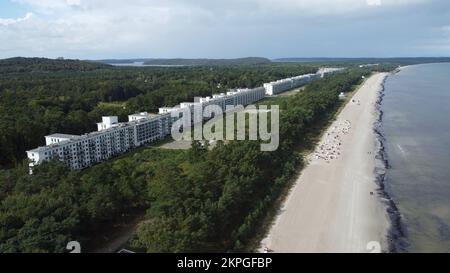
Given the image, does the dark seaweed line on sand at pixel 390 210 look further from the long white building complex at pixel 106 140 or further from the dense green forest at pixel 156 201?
the long white building complex at pixel 106 140

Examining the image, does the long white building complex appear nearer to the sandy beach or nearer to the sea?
the sandy beach

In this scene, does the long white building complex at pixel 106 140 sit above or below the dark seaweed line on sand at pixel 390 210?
above

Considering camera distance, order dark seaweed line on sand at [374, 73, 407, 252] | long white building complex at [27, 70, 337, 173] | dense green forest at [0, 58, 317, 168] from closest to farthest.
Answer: dark seaweed line on sand at [374, 73, 407, 252], long white building complex at [27, 70, 337, 173], dense green forest at [0, 58, 317, 168]

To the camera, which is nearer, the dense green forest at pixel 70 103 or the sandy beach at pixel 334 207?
the sandy beach at pixel 334 207

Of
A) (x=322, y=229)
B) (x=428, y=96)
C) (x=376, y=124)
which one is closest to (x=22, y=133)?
(x=322, y=229)
